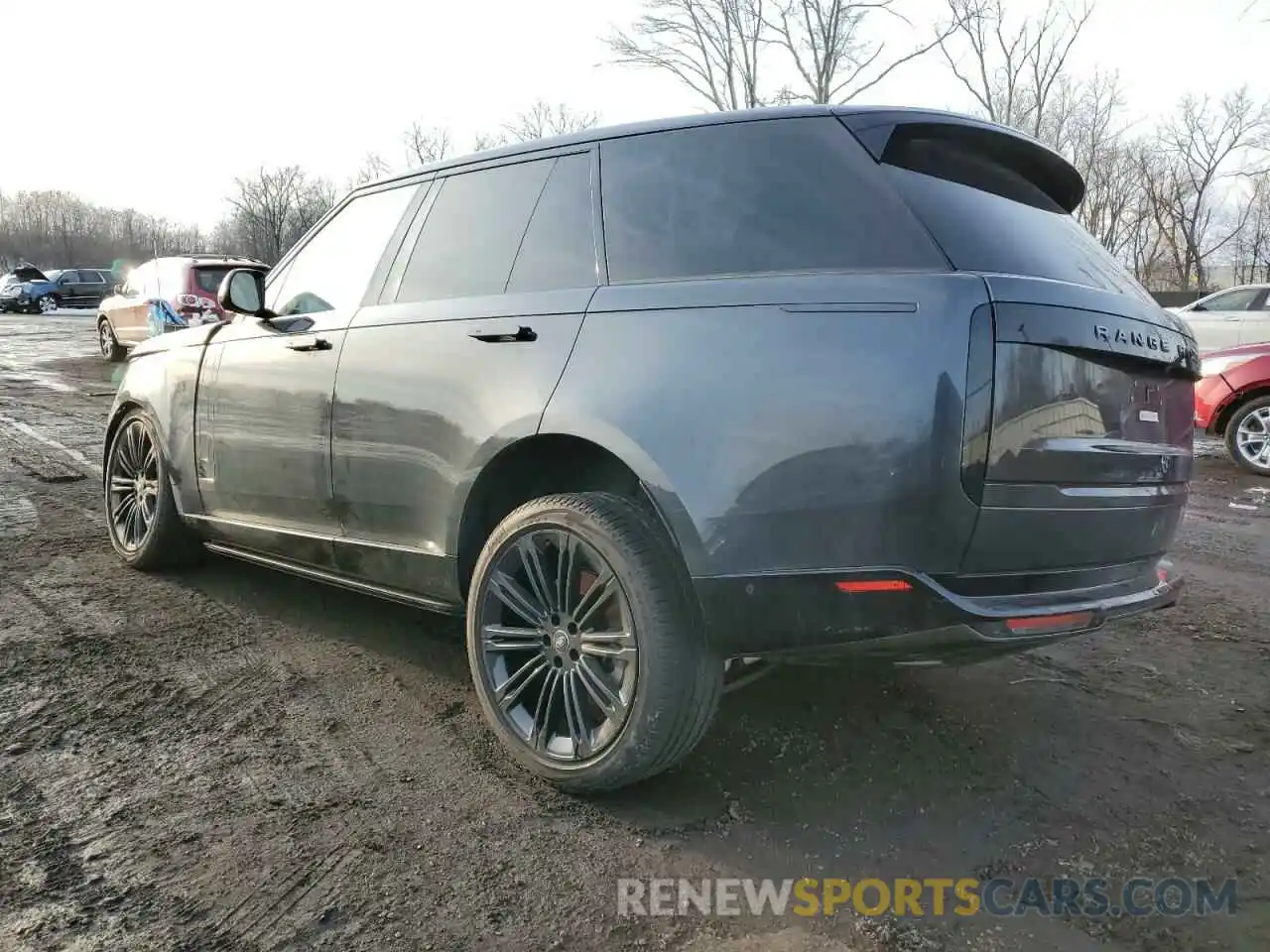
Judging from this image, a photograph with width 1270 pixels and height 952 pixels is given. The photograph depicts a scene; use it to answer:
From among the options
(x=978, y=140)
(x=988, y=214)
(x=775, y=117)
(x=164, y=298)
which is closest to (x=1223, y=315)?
(x=978, y=140)

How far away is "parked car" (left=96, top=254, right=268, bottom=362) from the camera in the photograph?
13.0 meters

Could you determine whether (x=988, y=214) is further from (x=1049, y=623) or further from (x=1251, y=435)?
(x=1251, y=435)

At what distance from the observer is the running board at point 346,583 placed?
3064 mm

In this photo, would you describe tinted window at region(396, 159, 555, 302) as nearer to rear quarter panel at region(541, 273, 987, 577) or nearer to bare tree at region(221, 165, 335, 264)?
rear quarter panel at region(541, 273, 987, 577)

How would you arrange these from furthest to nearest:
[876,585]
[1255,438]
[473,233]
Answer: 1. [1255,438]
2. [473,233]
3. [876,585]

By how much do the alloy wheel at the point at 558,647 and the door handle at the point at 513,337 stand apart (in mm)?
566

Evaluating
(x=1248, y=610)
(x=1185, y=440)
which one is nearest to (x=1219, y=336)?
(x=1248, y=610)

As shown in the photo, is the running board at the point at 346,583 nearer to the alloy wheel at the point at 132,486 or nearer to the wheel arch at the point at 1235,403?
the alloy wheel at the point at 132,486

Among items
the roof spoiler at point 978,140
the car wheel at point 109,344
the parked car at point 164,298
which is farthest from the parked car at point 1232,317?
the car wheel at point 109,344

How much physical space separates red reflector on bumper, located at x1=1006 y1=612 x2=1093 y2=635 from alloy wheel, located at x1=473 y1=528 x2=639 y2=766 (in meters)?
0.91

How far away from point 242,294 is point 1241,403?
8.47 m

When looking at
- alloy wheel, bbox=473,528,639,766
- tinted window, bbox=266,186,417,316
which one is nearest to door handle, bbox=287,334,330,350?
tinted window, bbox=266,186,417,316

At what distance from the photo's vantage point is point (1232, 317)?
12812mm

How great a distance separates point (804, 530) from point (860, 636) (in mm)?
282
